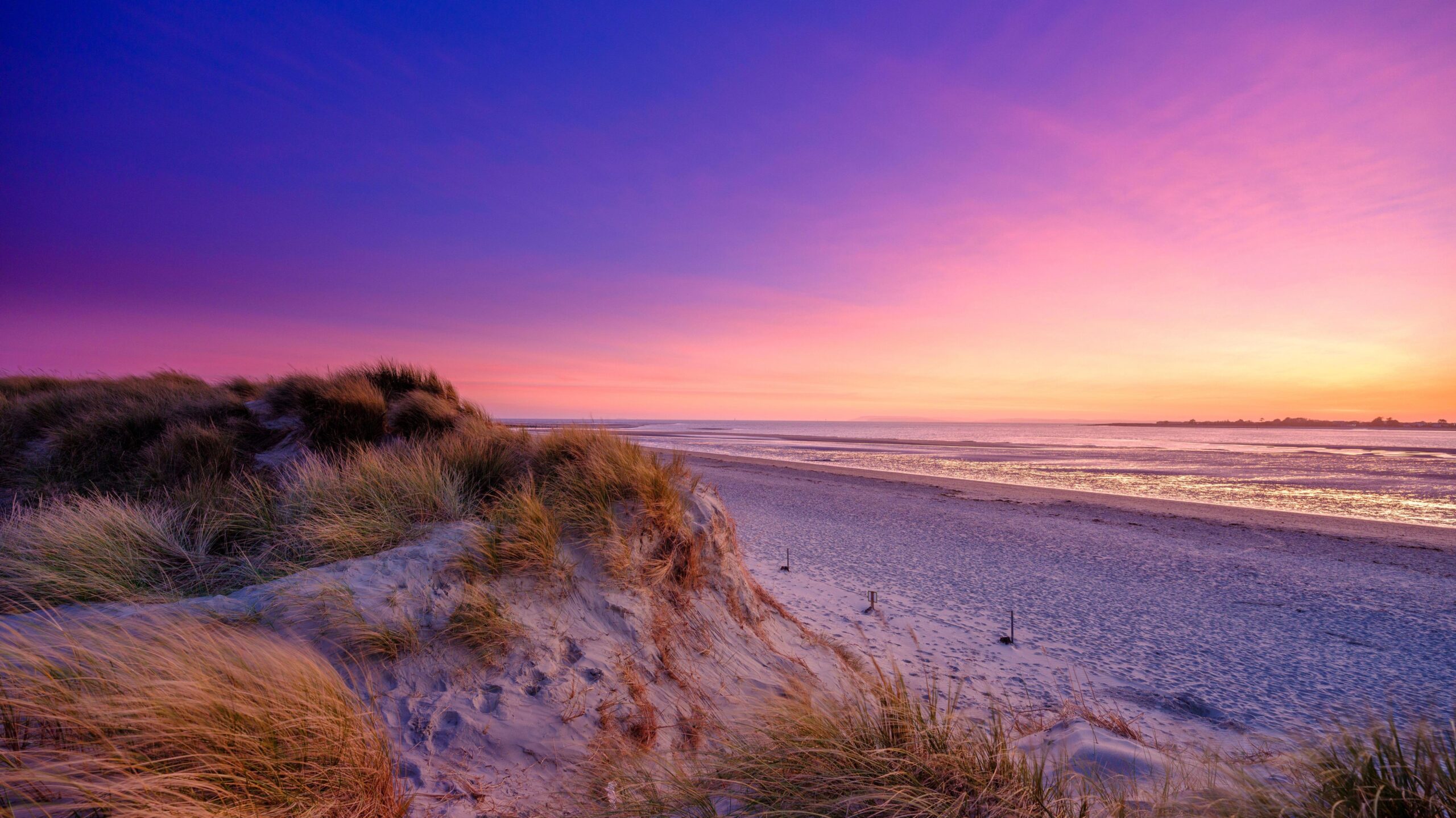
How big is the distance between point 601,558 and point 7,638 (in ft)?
11.6

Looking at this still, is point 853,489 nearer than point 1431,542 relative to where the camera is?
No

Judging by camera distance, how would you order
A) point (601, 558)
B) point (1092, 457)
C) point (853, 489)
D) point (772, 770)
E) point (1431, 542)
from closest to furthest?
point (772, 770) → point (601, 558) → point (1431, 542) → point (853, 489) → point (1092, 457)

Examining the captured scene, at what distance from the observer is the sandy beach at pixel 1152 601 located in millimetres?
6312

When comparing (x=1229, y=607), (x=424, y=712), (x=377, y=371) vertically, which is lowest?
(x=1229, y=607)

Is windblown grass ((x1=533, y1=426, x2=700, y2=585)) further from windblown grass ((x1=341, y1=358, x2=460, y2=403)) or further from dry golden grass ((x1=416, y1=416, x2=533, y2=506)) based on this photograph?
windblown grass ((x1=341, y1=358, x2=460, y2=403))

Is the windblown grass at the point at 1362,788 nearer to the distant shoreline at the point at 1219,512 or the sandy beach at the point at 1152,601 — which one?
the sandy beach at the point at 1152,601

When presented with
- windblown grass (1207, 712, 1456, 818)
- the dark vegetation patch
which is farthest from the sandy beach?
the dark vegetation patch

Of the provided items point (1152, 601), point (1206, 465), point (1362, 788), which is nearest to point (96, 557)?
point (1362, 788)

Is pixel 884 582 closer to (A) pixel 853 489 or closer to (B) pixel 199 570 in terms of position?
(B) pixel 199 570

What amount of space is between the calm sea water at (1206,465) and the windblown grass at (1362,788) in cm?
2219

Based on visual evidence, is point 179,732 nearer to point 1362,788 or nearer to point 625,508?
point 625,508

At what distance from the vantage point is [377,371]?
37.4ft

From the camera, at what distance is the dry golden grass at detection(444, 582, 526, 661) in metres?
4.29

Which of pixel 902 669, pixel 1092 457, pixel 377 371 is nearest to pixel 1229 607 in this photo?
pixel 902 669
